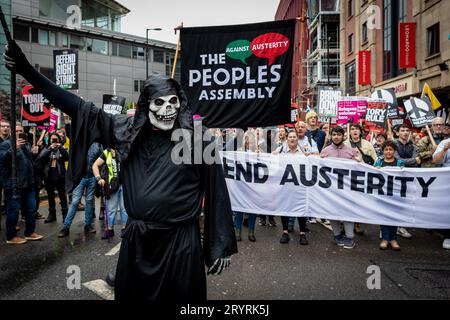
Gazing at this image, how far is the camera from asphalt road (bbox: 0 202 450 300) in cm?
403

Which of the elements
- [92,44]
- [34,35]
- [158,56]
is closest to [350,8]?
[158,56]

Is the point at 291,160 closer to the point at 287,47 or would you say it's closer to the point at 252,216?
the point at 252,216

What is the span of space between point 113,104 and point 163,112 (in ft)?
32.5

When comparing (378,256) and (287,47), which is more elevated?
(287,47)

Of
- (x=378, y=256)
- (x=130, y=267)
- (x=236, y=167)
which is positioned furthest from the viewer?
(x=236, y=167)

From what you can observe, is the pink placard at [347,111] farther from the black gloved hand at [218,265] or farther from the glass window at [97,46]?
the glass window at [97,46]

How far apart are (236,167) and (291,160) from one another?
1.03 m

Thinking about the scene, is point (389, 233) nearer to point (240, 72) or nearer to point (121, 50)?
point (240, 72)

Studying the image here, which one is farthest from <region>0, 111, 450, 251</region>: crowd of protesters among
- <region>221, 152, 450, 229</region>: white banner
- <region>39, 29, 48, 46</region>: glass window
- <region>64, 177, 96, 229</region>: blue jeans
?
<region>39, 29, 48, 46</region>: glass window

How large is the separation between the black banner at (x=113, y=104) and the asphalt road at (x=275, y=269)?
577 centimetres

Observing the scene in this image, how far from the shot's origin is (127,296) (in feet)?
7.92

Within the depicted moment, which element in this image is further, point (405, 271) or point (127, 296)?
point (405, 271)
